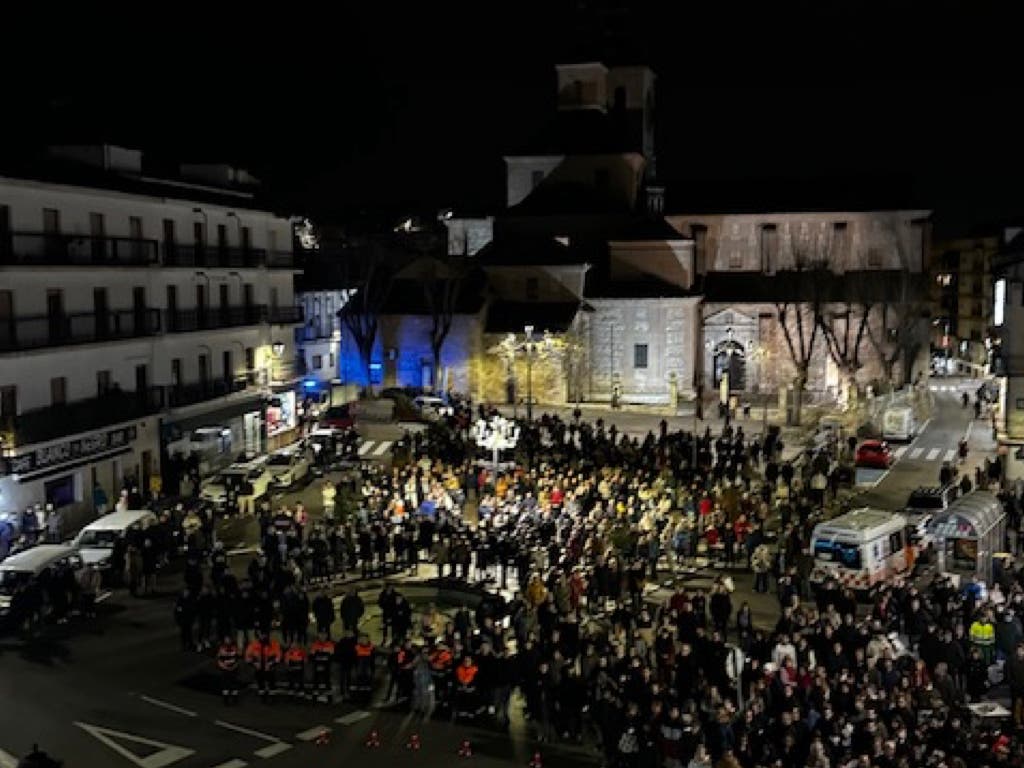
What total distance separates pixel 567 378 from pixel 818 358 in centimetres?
1397

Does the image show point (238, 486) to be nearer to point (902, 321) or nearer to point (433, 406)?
point (433, 406)

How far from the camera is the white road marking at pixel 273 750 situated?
1709cm

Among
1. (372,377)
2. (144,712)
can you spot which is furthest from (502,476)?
(372,377)

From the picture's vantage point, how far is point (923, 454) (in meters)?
43.1

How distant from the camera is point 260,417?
44.2 m

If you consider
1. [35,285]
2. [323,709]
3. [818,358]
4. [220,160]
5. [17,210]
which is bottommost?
[323,709]

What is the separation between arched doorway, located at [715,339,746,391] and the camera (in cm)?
6006

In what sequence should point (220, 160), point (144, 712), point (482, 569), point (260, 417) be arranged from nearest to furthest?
point (144, 712) < point (482, 569) < point (260, 417) < point (220, 160)

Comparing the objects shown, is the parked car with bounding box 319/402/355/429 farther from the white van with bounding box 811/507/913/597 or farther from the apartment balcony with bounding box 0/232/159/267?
the white van with bounding box 811/507/913/597

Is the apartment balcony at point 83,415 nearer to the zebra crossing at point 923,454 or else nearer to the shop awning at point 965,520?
the shop awning at point 965,520

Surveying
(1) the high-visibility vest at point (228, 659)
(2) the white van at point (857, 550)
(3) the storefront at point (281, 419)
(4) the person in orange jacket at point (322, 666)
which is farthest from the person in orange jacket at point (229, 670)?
(3) the storefront at point (281, 419)

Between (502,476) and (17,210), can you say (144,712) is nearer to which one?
(502,476)

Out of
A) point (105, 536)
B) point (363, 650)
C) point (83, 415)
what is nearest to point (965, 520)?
point (363, 650)

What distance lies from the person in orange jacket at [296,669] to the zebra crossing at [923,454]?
28.8 metres
